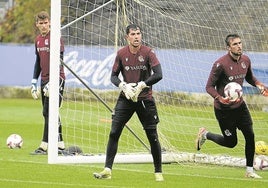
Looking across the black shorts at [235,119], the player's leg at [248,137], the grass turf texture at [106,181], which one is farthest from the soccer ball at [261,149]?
the player's leg at [248,137]

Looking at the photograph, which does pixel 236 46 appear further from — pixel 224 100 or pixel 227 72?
pixel 224 100

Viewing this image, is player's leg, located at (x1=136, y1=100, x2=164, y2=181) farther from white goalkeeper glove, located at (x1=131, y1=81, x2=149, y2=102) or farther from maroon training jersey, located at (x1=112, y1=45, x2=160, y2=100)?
white goalkeeper glove, located at (x1=131, y1=81, x2=149, y2=102)

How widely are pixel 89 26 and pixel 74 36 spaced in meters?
0.44

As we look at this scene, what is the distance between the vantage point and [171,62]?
22141mm

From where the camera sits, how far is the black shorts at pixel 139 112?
14.2m

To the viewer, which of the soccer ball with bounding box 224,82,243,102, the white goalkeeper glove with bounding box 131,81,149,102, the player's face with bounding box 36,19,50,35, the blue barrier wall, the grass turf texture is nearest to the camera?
the grass turf texture

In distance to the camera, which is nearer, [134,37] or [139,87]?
[139,87]

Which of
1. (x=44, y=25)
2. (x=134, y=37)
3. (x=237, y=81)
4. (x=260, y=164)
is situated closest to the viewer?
(x=134, y=37)

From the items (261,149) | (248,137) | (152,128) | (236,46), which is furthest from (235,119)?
(261,149)

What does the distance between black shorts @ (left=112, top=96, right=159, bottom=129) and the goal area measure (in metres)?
2.10

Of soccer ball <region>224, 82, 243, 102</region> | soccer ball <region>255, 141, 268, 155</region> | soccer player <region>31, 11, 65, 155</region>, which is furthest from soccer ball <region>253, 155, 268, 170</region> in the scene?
soccer player <region>31, 11, 65, 155</region>

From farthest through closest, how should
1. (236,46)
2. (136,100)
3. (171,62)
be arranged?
(171,62), (236,46), (136,100)

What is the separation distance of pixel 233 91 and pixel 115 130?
1.81m

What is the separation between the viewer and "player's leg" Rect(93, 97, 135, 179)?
1419 centimetres
